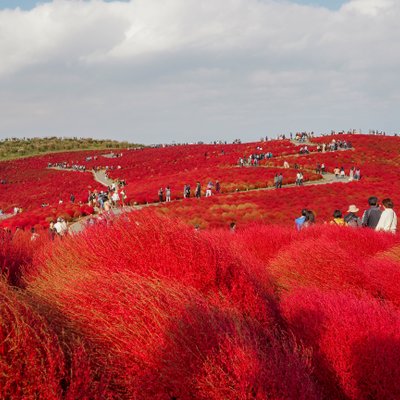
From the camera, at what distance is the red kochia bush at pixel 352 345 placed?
16.2ft

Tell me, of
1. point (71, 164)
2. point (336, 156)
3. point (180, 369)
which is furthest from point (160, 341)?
point (71, 164)

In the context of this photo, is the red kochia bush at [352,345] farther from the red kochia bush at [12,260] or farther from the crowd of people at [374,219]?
the crowd of people at [374,219]

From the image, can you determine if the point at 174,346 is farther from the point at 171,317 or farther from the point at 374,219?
the point at 374,219

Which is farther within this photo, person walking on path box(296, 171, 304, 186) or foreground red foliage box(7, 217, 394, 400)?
person walking on path box(296, 171, 304, 186)

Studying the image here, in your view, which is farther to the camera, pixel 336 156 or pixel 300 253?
pixel 336 156

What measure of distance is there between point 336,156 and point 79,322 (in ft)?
165

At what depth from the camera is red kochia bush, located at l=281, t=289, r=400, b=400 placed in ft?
16.2

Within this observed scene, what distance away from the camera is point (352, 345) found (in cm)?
521

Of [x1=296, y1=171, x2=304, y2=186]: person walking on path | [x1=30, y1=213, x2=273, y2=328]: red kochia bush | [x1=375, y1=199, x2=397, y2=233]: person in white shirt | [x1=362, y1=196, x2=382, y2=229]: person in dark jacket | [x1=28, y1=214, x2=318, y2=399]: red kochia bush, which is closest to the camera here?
[x1=28, y1=214, x2=318, y2=399]: red kochia bush

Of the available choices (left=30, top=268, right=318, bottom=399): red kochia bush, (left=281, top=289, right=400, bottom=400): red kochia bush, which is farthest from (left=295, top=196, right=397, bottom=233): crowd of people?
(left=30, top=268, right=318, bottom=399): red kochia bush

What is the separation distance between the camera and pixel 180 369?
13.4 ft

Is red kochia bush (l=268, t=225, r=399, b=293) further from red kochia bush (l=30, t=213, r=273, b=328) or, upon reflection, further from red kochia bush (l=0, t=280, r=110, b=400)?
red kochia bush (l=0, t=280, r=110, b=400)

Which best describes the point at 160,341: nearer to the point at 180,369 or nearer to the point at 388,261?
the point at 180,369

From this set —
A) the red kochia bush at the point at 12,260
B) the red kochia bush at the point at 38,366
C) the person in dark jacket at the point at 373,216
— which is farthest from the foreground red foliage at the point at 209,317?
the person in dark jacket at the point at 373,216
